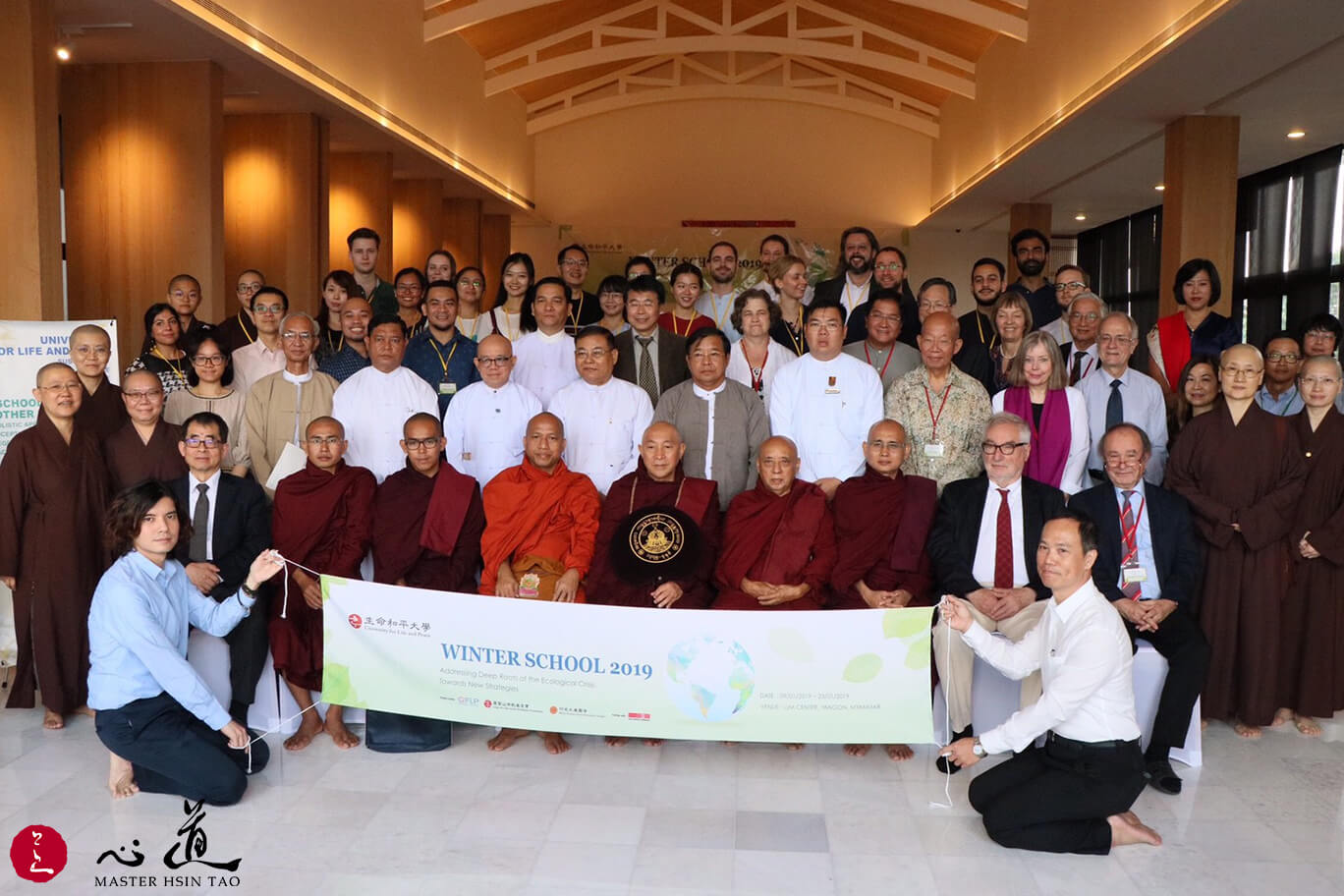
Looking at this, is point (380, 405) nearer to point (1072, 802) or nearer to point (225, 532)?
point (225, 532)

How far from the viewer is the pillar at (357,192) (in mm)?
11094

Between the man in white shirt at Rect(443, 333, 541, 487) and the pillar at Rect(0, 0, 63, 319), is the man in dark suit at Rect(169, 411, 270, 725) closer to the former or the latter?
the man in white shirt at Rect(443, 333, 541, 487)

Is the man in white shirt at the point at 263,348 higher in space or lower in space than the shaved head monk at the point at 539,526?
higher

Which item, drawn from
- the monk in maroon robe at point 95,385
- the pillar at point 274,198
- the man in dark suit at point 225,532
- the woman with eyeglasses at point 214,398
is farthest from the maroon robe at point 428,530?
the pillar at point 274,198

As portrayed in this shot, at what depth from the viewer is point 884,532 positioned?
4.60m

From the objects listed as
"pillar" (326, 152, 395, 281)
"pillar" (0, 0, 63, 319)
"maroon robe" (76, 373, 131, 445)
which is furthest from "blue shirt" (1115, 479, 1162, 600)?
"pillar" (326, 152, 395, 281)

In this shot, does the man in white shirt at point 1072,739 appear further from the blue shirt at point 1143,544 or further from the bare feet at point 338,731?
the bare feet at point 338,731

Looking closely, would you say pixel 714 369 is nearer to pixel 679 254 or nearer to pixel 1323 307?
pixel 1323 307

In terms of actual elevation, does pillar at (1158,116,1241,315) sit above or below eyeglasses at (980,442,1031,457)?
above

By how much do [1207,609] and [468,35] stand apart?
1110 centimetres

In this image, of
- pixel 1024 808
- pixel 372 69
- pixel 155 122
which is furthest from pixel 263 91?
pixel 1024 808

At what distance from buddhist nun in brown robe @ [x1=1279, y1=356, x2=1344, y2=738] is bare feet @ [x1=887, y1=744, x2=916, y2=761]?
1.77 metres

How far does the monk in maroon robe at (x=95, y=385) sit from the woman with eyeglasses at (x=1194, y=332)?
16.8 ft

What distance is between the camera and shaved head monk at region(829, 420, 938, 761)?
4547 mm
